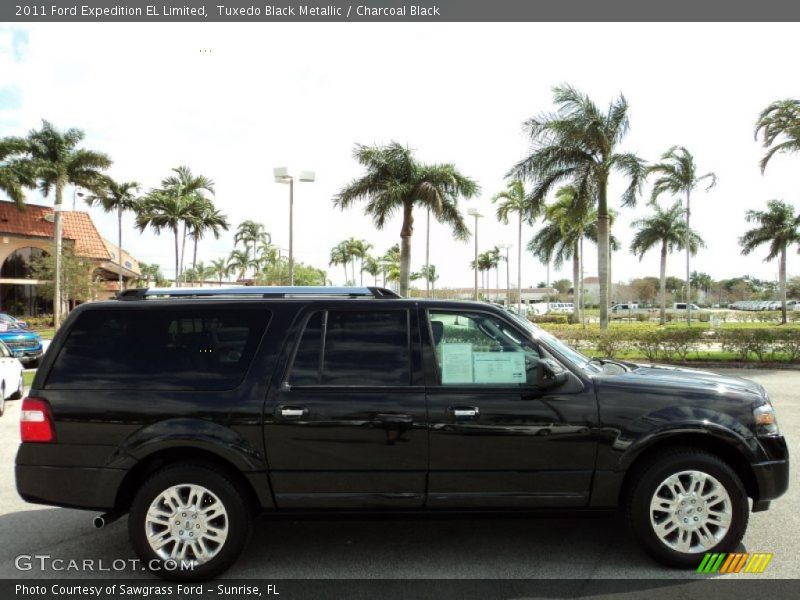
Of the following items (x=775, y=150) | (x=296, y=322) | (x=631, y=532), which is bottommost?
(x=631, y=532)

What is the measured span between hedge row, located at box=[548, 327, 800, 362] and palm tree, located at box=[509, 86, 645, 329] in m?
5.51

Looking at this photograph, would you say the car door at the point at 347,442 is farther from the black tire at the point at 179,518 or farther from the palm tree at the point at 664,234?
the palm tree at the point at 664,234

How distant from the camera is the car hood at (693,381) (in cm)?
413

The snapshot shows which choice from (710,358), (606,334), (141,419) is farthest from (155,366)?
(710,358)

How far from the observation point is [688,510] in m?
3.98

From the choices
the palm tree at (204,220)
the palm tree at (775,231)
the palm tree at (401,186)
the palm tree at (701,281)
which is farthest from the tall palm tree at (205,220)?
the palm tree at (701,281)

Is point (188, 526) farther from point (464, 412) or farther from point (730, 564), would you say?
point (730, 564)

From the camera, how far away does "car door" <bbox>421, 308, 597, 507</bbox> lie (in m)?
3.95

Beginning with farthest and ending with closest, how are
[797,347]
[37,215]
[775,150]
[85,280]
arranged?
[37,215] < [85,280] < [775,150] < [797,347]

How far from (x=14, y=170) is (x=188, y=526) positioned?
43.3m

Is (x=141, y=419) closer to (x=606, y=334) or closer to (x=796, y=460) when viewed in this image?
(x=796, y=460)

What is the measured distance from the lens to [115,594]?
3.79 meters

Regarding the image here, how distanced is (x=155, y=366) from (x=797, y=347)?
57.2ft

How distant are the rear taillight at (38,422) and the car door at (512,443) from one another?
2.50m
